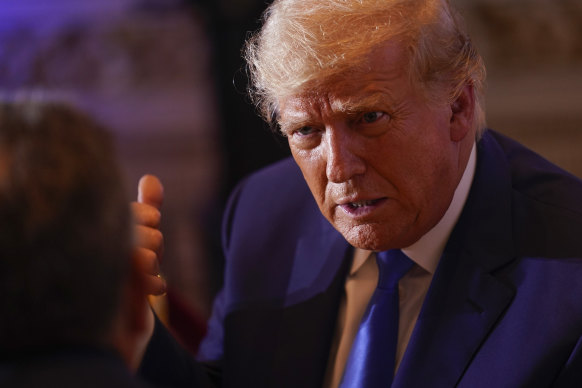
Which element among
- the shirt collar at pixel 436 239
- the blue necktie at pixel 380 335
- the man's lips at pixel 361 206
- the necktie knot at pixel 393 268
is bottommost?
the blue necktie at pixel 380 335

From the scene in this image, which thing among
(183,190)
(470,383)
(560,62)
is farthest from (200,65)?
(470,383)

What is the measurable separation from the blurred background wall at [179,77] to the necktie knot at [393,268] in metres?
2.69

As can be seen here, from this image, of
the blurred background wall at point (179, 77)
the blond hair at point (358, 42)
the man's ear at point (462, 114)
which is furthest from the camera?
the blurred background wall at point (179, 77)

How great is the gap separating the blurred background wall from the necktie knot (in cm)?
269

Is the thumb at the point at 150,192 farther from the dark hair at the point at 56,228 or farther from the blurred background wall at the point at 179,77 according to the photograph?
the blurred background wall at the point at 179,77

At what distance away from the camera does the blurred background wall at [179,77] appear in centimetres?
435

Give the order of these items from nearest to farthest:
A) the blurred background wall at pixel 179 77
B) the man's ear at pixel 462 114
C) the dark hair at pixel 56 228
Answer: the dark hair at pixel 56 228
the man's ear at pixel 462 114
the blurred background wall at pixel 179 77

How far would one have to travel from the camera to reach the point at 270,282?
5.57 ft

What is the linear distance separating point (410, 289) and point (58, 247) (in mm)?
932

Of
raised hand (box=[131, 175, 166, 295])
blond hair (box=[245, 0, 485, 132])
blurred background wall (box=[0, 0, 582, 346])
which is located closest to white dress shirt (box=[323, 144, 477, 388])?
blond hair (box=[245, 0, 485, 132])

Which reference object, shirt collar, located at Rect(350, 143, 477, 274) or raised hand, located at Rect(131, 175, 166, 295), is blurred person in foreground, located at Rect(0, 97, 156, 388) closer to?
raised hand, located at Rect(131, 175, 166, 295)

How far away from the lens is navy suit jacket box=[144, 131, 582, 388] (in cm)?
136

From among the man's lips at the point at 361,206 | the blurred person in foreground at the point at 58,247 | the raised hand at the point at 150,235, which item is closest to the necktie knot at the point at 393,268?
the man's lips at the point at 361,206

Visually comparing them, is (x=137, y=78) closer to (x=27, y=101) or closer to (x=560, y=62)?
(x=560, y=62)
